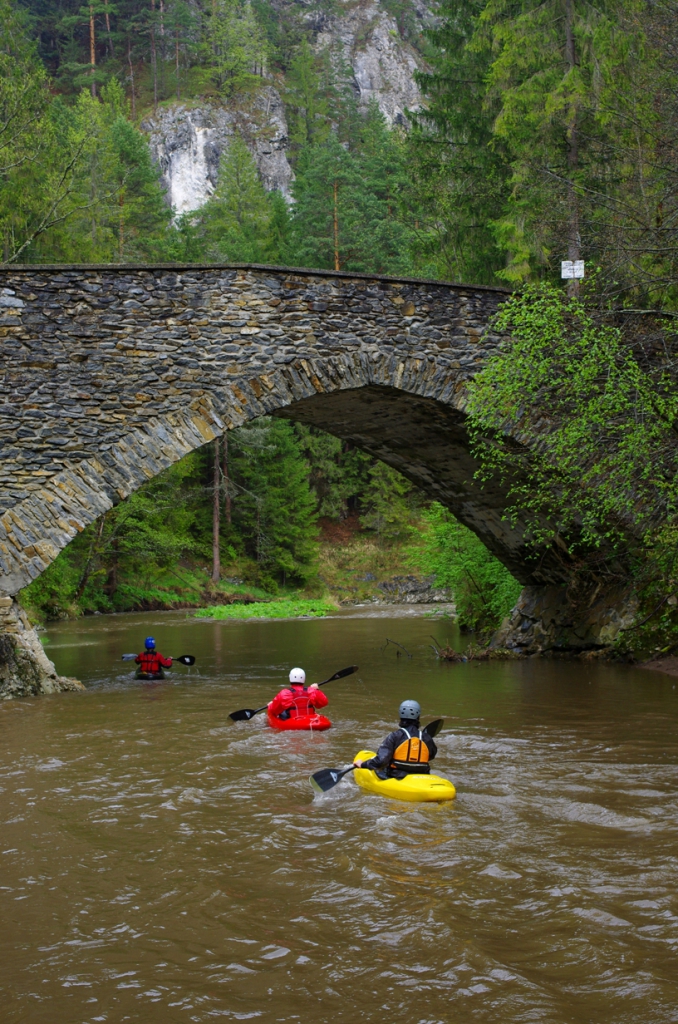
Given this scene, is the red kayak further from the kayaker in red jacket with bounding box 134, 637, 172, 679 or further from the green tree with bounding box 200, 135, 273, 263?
the green tree with bounding box 200, 135, 273, 263

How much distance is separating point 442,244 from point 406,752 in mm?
14689

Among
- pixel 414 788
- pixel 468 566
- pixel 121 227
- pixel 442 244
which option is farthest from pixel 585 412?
pixel 121 227

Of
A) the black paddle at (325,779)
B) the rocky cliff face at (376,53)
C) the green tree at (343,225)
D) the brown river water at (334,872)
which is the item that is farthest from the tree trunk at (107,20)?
the black paddle at (325,779)

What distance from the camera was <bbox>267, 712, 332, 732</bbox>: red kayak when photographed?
9023mm

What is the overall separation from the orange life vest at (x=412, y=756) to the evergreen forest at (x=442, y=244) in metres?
3.63

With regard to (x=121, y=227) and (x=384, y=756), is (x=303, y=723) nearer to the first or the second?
(x=384, y=756)

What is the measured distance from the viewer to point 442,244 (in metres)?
19.0

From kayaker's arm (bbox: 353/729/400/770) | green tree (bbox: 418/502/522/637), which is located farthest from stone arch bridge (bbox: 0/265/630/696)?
green tree (bbox: 418/502/522/637)

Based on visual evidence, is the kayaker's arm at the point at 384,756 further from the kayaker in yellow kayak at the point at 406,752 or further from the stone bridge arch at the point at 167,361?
the stone bridge arch at the point at 167,361

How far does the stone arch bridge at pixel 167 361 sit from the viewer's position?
10133mm

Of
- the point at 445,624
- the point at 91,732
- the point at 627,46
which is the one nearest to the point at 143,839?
the point at 91,732

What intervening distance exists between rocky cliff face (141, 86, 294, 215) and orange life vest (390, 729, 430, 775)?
2077 inches

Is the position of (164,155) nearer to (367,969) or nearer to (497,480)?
(497,480)

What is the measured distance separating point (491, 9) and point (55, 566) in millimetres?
16998
